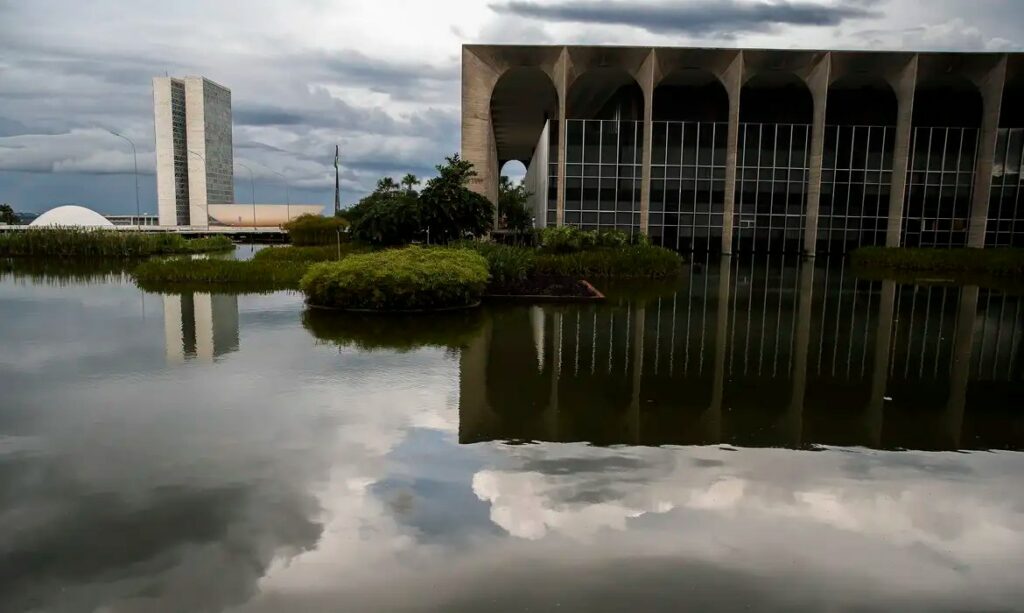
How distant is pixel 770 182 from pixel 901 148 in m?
7.00

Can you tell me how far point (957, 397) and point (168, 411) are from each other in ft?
31.6

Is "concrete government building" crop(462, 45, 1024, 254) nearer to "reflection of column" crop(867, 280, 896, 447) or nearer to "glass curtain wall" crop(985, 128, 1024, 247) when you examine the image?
"glass curtain wall" crop(985, 128, 1024, 247)

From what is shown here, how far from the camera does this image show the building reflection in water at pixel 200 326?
1109 cm

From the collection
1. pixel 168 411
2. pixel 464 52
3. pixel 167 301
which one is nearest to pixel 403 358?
pixel 168 411

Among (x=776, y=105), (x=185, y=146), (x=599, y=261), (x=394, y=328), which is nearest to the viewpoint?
(x=394, y=328)

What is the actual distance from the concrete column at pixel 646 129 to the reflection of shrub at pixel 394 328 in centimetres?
2417

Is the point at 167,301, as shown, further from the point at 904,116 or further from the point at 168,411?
the point at 904,116

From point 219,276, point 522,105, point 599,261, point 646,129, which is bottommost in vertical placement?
point 219,276

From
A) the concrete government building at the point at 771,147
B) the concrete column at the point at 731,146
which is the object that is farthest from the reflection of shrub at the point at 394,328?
the concrete column at the point at 731,146

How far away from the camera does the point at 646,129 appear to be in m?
37.5

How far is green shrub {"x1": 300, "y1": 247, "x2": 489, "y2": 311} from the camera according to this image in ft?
48.5

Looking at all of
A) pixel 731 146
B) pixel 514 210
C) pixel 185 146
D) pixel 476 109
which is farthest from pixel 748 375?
pixel 185 146

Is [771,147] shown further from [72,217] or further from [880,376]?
[72,217]

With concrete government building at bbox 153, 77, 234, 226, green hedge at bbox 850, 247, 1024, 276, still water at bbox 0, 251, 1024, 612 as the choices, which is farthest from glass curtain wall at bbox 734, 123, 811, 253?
concrete government building at bbox 153, 77, 234, 226
